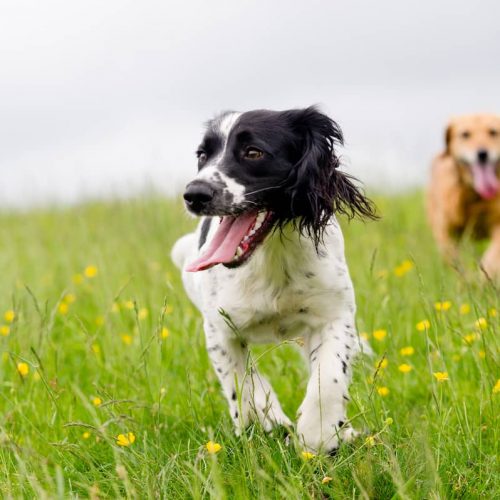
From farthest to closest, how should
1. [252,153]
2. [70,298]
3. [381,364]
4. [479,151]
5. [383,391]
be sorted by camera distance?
1. [479,151]
2. [70,298]
3. [383,391]
4. [252,153]
5. [381,364]

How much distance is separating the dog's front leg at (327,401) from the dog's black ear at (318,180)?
441 millimetres

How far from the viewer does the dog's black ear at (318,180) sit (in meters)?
3.12

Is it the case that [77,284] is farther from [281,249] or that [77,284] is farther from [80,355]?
[281,249]

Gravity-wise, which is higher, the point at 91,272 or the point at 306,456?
the point at 91,272

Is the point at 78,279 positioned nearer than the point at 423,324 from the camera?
No

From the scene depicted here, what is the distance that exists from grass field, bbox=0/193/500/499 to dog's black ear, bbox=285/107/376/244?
35cm

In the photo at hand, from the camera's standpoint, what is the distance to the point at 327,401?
9.78ft

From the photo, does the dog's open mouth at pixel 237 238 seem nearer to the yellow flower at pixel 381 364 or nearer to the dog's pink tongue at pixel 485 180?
the yellow flower at pixel 381 364

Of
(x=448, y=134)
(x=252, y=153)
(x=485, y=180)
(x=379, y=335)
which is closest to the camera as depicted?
(x=252, y=153)

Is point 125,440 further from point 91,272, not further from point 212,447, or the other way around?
point 91,272

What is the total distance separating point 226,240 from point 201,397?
0.69 meters

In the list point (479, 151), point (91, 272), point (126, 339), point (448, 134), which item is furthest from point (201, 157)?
point (448, 134)

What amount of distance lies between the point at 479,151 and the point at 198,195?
17.7 ft

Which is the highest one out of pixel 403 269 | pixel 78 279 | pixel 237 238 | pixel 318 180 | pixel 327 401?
pixel 318 180
